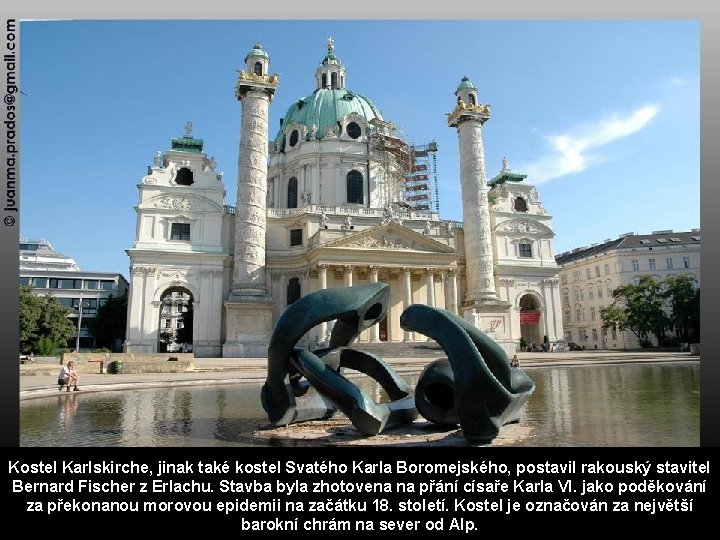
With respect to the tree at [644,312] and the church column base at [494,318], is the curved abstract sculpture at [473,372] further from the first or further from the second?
the tree at [644,312]

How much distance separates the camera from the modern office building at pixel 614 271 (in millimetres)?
63500

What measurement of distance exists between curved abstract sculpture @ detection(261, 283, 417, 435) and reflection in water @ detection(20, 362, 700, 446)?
3.45 ft

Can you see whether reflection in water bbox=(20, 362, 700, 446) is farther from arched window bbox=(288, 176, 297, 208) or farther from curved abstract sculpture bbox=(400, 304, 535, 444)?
arched window bbox=(288, 176, 297, 208)

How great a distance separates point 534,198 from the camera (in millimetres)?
56500

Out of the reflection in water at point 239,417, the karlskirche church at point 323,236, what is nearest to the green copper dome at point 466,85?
the karlskirche church at point 323,236

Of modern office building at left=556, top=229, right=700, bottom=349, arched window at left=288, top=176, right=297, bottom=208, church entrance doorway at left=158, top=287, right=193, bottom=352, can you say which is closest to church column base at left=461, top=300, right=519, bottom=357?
modern office building at left=556, top=229, right=700, bottom=349

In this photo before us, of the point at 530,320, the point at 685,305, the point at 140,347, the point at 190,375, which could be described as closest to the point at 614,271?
the point at 685,305

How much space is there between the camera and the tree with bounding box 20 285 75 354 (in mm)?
41188

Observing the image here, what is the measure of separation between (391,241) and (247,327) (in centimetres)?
1508

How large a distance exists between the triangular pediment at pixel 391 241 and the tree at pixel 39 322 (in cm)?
2566
